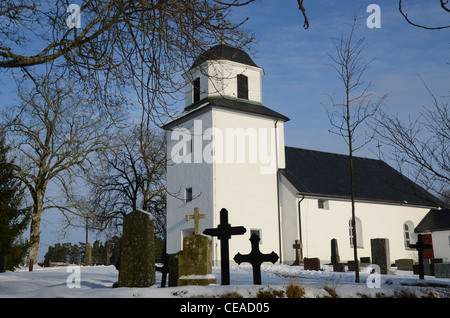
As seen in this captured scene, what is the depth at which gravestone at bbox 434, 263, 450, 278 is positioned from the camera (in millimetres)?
16797

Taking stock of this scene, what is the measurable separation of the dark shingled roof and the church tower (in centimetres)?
1186

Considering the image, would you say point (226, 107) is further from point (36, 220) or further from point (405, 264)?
point (36, 220)

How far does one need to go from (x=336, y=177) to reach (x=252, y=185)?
26.0 ft

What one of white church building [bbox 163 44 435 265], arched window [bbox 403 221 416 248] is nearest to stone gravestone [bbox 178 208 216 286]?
white church building [bbox 163 44 435 265]

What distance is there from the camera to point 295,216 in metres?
28.0

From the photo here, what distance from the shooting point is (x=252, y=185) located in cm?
2800

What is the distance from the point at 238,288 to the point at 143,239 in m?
2.09

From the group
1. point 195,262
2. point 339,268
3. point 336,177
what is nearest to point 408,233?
point 336,177

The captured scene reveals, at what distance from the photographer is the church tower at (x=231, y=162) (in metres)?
26.8

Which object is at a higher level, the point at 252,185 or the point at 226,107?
the point at 226,107

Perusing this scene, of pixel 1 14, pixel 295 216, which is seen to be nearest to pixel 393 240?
pixel 295 216

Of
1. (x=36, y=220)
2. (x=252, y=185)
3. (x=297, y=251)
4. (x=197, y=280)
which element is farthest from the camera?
(x=36, y=220)

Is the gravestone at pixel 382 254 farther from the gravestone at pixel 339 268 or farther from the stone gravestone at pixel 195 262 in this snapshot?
the stone gravestone at pixel 195 262
